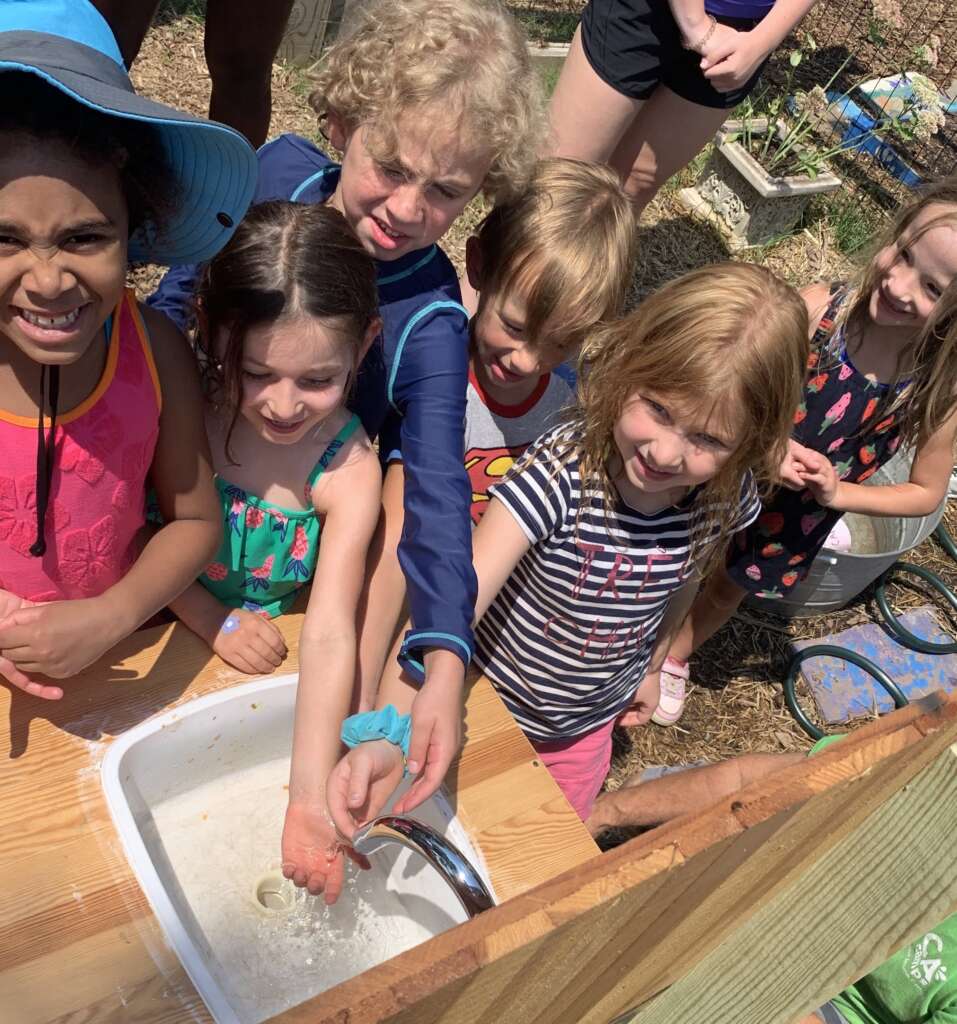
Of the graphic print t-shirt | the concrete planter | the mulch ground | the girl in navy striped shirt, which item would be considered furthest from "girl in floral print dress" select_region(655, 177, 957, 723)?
the concrete planter

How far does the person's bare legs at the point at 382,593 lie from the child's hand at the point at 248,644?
4.8 inches

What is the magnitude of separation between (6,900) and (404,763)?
1.55 ft

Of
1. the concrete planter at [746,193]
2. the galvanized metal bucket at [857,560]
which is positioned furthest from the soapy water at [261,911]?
the concrete planter at [746,193]

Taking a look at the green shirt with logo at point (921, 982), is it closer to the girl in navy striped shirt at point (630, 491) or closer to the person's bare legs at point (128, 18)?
the girl in navy striped shirt at point (630, 491)

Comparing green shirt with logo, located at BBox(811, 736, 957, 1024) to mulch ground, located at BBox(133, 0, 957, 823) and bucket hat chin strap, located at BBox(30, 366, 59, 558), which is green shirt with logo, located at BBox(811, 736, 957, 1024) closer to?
mulch ground, located at BBox(133, 0, 957, 823)

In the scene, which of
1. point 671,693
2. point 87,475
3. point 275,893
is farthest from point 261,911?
point 671,693

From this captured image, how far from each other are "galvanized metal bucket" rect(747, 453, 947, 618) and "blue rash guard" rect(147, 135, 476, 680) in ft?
5.34

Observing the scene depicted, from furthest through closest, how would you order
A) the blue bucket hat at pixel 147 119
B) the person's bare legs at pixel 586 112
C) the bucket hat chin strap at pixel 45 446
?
the person's bare legs at pixel 586 112 → the bucket hat chin strap at pixel 45 446 → the blue bucket hat at pixel 147 119

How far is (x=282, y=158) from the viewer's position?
5.28 feet

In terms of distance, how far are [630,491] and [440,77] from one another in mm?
710

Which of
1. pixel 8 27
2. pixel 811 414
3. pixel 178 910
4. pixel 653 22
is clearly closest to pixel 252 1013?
pixel 178 910

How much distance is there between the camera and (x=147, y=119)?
0.91 meters

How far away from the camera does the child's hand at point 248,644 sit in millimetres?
1304

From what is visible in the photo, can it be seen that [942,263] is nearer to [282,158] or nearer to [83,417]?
[282,158]
